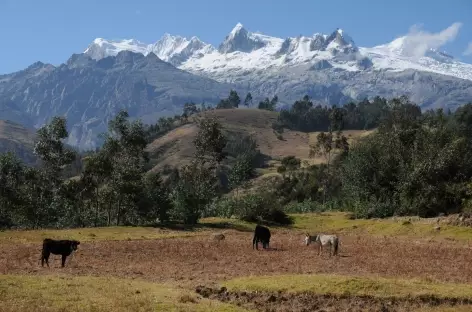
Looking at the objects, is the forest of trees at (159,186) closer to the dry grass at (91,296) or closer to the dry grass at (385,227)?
the dry grass at (385,227)

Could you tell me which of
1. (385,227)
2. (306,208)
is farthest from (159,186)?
(385,227)

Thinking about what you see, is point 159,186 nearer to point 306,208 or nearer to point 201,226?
point 201,226

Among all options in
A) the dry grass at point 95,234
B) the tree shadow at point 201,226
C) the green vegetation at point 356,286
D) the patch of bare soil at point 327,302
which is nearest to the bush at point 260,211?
the tree shadow at point 201,226

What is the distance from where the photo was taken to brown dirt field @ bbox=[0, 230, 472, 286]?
1266 inches

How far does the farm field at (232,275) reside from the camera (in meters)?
23.5

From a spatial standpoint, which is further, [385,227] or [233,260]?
[385,227]

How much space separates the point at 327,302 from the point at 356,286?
81.8 inches

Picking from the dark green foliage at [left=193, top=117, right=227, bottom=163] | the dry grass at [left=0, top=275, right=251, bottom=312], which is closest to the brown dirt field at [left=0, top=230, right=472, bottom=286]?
the dry grass at [left=0, top=275, right=251, bottom=312]

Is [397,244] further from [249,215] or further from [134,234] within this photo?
[249,215]

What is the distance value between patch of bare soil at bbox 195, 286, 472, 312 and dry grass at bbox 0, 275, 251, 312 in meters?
1.92

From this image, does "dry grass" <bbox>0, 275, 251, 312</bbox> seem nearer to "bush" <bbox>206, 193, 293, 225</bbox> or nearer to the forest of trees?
the forest of trees

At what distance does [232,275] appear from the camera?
103 feet

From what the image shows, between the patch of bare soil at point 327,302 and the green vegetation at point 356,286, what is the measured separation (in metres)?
0.29

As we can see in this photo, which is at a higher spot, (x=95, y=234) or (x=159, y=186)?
(x=159, y=186)
